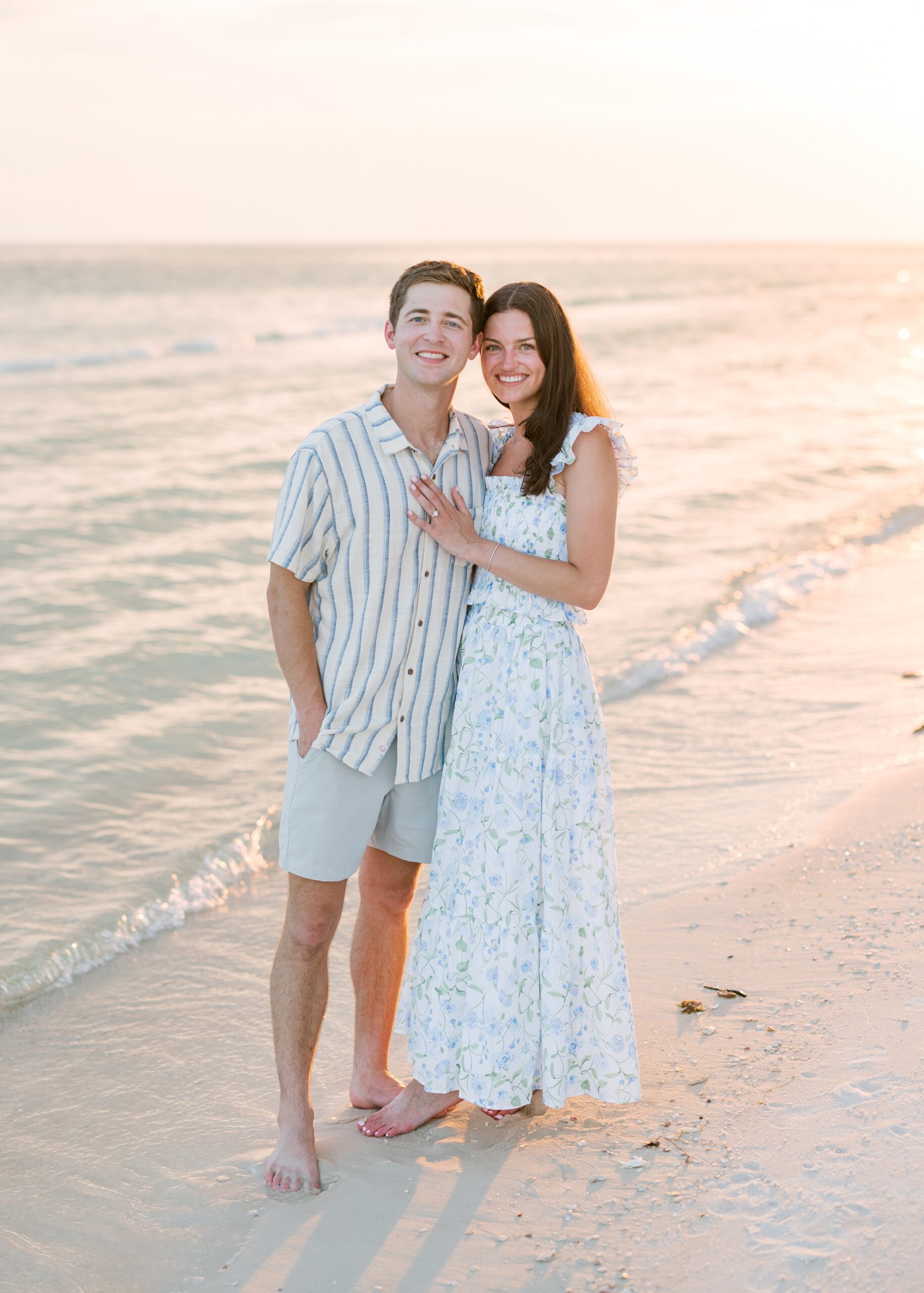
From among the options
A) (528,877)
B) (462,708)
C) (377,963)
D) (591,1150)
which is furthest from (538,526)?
(591,1150)

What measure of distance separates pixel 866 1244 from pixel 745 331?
36.1 m

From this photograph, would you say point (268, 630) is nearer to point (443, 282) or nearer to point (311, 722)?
point (311, 722)

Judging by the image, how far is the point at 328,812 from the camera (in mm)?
3195

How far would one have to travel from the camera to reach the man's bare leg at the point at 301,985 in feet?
10.6

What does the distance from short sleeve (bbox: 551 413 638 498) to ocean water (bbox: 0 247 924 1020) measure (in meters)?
1.84

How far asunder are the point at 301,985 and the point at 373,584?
1.07 m

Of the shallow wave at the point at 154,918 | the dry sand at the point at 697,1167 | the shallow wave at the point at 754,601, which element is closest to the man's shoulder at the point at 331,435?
A: the dry sand at the point at 697,1167

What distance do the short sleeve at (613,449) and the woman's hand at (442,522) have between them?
28 centimetres

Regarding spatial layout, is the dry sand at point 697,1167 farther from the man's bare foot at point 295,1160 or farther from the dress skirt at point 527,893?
the dress skirt at point 527,893

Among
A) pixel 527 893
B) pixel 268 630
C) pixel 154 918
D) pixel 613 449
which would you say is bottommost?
Answer: pixel 154 918

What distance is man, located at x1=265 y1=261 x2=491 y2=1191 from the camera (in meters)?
3.13

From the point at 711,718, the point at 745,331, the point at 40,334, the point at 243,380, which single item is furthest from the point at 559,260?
the point at 711,718

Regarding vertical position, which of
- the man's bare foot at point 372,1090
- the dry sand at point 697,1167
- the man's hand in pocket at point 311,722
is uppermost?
the man's hand in pocket at point 311,722

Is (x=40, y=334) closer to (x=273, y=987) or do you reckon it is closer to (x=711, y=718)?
(x=711, y=718)
